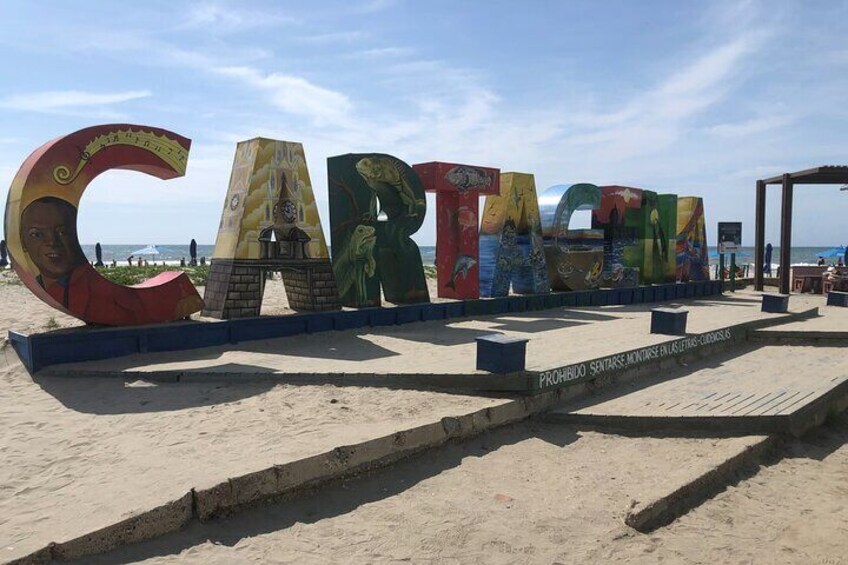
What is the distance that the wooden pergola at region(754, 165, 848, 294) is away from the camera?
61.6ft

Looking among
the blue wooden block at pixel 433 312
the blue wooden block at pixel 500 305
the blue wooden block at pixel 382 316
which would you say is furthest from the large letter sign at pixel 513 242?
the blue wooden block at pixel 382 316

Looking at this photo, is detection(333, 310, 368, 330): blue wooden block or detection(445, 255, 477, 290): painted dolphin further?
detection(445, 255, 477, 290): painted dolphin

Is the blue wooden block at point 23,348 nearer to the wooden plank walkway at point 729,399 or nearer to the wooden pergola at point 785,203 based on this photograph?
the wooden plank walkway at point 729,399

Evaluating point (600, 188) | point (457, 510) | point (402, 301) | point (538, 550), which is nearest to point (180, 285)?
point (402, 301)

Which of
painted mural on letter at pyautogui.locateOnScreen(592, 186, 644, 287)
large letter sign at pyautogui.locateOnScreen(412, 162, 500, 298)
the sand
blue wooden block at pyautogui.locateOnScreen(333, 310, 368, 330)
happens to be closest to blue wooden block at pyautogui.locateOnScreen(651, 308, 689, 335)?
the sand

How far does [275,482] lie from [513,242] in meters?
11.3

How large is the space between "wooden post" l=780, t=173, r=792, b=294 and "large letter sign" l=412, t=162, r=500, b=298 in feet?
40.5

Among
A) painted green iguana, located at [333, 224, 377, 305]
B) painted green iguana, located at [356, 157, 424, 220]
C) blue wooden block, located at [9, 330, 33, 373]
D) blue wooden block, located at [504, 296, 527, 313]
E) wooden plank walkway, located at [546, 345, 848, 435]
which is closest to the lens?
wooden plank walkway, located at [546, 345, 848, 435]

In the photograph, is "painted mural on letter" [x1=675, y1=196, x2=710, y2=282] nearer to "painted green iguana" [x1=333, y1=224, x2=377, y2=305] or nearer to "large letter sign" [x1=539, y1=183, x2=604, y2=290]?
"large letter sign" [x1=539, y1=183, x2=604, y2=290]

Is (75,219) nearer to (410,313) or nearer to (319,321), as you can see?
(319,321)

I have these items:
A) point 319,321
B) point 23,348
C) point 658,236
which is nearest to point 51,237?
point 23,348

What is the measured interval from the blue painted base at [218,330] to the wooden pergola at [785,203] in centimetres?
1004

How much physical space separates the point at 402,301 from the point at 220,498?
28.2 feet

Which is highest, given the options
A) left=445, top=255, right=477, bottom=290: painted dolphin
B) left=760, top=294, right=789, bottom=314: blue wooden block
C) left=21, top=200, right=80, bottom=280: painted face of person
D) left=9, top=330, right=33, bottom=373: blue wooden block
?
left=21, top=200, right=80, bottom=280: painted face of person
